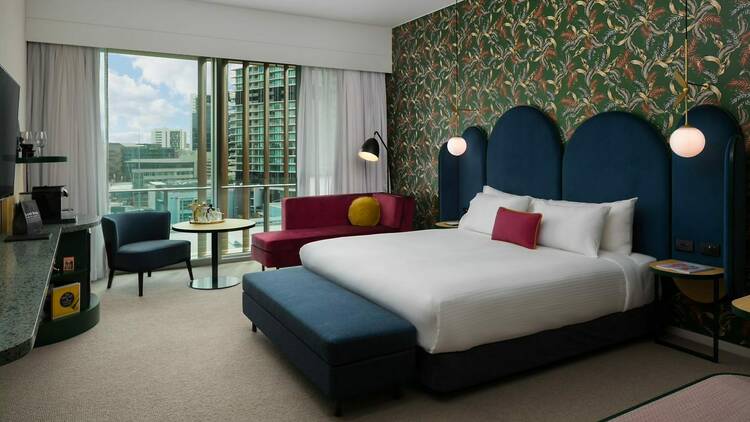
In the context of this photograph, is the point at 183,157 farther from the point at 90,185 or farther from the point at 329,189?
the point at 329,189

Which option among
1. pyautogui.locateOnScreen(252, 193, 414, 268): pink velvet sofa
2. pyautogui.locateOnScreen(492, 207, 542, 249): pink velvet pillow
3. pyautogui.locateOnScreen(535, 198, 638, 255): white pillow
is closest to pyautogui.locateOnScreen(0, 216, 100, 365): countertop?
pyautogui.locateOnScreen(252, 193, 414, 268): pink velvet sofa

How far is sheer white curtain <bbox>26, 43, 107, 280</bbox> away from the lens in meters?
4.79

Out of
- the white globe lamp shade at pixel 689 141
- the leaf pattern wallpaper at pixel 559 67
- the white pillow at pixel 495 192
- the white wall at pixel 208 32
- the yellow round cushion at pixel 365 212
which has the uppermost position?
the white wall at pixel 208 32

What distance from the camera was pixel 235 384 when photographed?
286 centimetres

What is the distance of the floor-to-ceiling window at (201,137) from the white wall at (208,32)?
263 millimetres

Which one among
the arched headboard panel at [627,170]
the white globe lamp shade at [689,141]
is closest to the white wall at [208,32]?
the arched headboard panel at [627,170]

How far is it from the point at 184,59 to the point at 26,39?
1459 millimetres

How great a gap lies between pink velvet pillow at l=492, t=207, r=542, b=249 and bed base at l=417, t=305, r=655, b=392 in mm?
790

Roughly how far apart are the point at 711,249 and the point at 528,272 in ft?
4.11

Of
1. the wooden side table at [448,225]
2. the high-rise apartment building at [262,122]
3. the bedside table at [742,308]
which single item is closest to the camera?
the bedside table at [742,308]

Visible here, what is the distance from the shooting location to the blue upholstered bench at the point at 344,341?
2430 millimetres

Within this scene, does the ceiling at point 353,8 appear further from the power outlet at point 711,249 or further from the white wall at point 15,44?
the power outlet at point 711,249

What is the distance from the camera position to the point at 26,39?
4.68m

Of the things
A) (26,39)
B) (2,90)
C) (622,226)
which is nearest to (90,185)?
(26,39)
